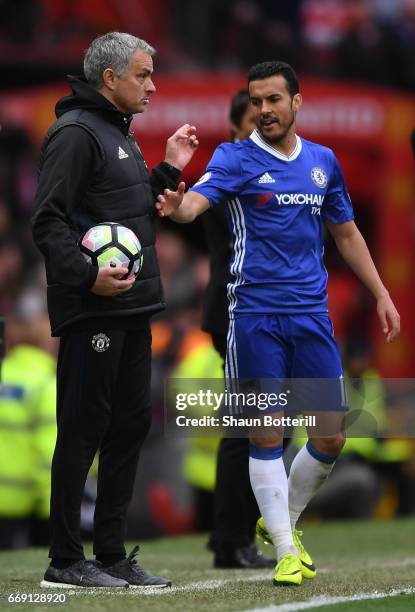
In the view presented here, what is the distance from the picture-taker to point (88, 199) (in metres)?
6.32

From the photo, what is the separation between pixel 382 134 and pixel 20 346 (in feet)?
23.2

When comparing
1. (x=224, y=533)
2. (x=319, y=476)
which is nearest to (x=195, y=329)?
(x=224, y=533)

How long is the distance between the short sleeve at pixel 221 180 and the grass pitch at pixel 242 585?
1.66 meters

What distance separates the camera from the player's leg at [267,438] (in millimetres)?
6605

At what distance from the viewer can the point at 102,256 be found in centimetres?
614

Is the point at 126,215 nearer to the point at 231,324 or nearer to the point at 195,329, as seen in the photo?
the point at 231,324

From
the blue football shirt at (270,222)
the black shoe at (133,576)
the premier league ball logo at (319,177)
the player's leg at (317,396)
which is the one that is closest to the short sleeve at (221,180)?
the blue football shirt at (270,222)

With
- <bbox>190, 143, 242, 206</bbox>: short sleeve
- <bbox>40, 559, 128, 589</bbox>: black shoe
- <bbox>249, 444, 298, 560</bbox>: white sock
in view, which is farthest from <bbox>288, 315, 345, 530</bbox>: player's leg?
<bbox>40, 559, 128, 589</bbox>: black shoe

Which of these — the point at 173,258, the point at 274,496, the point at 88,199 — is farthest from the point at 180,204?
the point at 173,258

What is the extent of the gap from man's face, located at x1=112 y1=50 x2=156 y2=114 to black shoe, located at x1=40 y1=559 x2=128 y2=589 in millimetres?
1900

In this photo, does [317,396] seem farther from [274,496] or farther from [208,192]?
[208,192]

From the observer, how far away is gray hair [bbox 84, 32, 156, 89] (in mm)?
6430

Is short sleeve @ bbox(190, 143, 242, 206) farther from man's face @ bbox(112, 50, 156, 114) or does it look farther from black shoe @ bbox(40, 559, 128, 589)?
black shoe @ bbox(40, 559, 128, 589)

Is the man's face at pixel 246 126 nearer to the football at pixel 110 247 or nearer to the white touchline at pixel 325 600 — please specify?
the football at pixel 110 247
